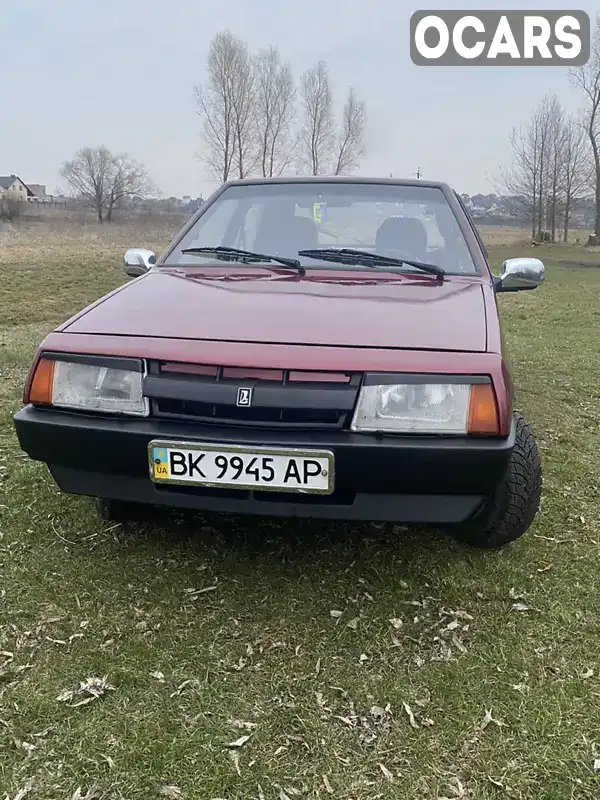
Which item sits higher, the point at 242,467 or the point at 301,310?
the point at 301,310

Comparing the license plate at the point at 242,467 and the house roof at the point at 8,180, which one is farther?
the house roof at the point at 8,180

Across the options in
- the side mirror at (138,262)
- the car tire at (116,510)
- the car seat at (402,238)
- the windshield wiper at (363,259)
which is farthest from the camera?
the side mirror at (138,262)

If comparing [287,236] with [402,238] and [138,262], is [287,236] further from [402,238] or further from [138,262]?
[138,262]

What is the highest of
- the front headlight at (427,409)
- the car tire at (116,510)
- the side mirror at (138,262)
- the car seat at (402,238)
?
the car seat at (402,238)

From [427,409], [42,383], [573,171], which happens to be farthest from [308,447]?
[573,171]

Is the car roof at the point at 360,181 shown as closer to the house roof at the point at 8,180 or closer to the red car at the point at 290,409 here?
the red car at the point at 290,409

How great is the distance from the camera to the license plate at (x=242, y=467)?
1874mm

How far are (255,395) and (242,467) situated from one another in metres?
0.21

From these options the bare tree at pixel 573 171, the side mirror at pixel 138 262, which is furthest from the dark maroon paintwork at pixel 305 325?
the bare tree at pixel 573 171

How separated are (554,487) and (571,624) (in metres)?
1.16

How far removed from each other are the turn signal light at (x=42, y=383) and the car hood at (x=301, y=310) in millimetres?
140

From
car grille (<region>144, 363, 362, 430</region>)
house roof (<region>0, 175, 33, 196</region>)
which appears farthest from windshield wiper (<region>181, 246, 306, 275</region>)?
house roof (<region>0, 175, 33, 196</region>)

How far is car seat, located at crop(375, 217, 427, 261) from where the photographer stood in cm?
292

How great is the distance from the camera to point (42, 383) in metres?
2.06
